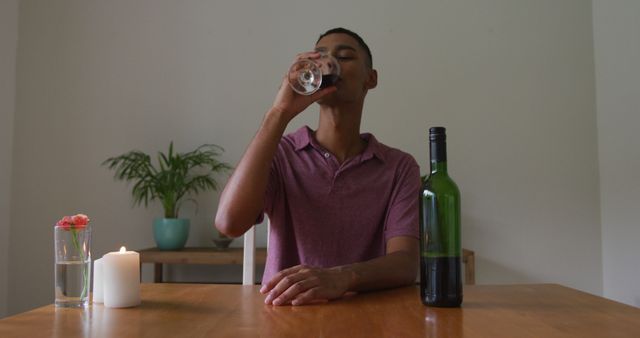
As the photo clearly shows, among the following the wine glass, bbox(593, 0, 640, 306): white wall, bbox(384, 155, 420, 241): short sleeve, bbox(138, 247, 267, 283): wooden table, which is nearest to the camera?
the wine glass

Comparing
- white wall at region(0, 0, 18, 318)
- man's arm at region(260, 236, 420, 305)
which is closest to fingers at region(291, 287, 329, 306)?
man's arm at region(260, 236, 420, 305)

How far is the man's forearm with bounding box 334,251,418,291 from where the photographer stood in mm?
884

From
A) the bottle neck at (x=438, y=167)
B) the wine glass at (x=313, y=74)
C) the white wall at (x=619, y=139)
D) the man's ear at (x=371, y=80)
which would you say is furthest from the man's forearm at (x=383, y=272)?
the white wall at (x=619, y=139)

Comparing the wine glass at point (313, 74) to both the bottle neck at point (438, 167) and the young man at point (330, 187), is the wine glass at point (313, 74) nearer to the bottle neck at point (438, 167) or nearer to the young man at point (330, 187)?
the young man at point (330, 187)

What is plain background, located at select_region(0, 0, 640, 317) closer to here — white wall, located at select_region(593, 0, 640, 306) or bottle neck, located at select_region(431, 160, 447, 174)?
white wall, located at select_region(593, 0, 640, 306)

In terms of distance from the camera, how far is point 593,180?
8.66 ft

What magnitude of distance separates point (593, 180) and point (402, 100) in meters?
1.06

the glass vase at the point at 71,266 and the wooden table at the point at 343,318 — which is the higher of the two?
the glass vase at the point at 71,266

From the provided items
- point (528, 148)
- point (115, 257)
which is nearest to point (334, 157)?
point (115, 257)

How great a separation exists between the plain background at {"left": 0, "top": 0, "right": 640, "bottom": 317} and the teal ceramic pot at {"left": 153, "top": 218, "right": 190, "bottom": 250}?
0.24 m

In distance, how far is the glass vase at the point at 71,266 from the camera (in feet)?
2.52

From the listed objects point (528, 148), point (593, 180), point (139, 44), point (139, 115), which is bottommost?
point (593, 180)

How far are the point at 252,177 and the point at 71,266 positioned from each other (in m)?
0.40

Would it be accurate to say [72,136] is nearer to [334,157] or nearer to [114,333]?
[334,157]
